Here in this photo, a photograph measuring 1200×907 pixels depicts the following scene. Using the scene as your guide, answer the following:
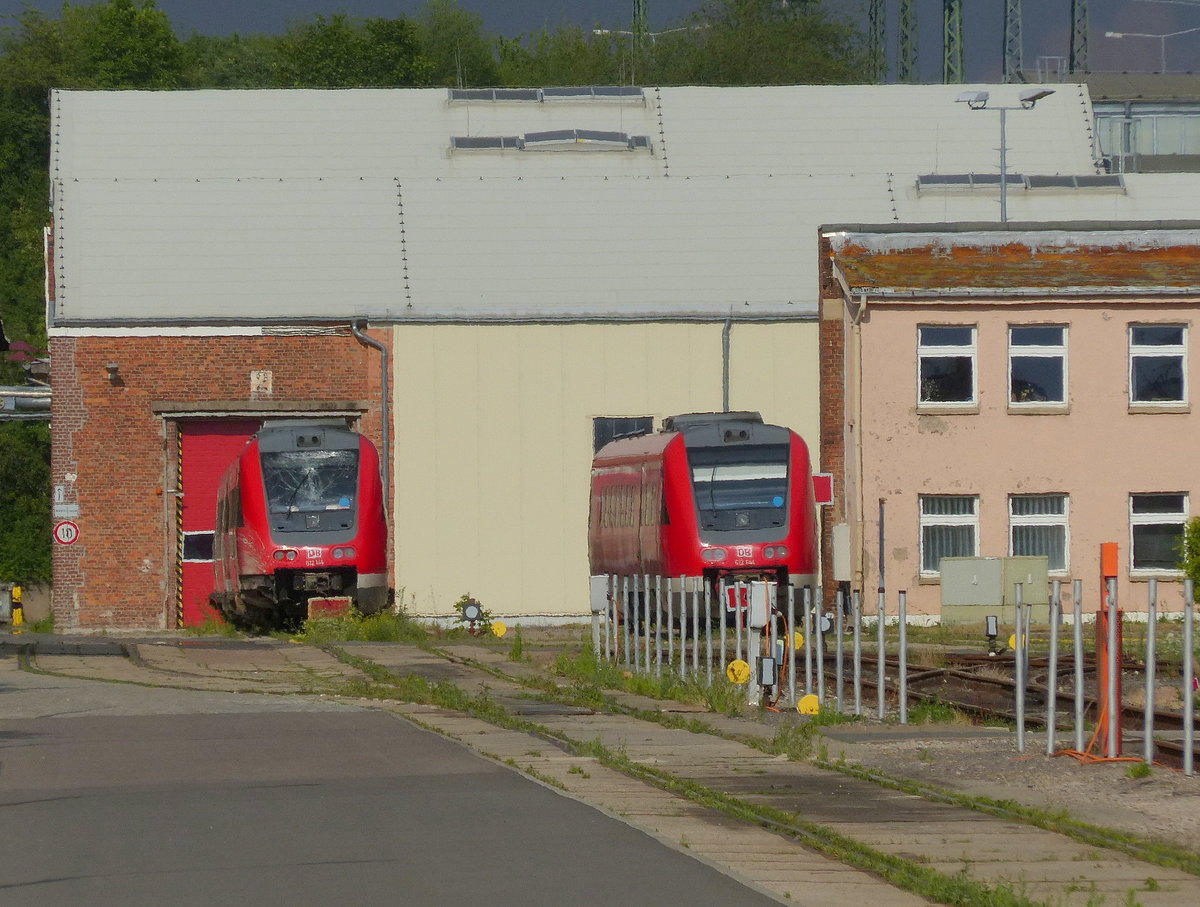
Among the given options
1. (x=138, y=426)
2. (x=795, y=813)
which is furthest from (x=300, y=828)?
(x=138, y=426)

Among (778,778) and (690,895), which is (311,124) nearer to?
(778,778)

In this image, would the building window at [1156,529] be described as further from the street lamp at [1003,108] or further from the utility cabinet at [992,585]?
the street lamp at [1003,108]

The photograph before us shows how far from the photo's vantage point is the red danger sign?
119 feet

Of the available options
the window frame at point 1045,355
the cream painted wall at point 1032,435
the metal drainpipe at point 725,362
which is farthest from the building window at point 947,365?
the metal drainpipe at point 725,362

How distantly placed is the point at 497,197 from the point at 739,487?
1378 cm

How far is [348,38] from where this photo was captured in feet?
298

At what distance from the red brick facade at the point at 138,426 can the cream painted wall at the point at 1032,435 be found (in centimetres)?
951

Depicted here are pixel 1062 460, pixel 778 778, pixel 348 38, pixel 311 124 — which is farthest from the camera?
pixel 348 38

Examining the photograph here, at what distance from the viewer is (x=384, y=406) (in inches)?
1439

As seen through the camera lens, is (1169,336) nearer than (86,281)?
Yes

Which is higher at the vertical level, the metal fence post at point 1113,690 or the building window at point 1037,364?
the building window at point 1037,364

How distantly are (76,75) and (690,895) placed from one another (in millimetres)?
94551

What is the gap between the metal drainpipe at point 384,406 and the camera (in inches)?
1432

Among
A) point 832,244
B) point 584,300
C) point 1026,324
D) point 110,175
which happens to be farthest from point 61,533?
point 1026,324
